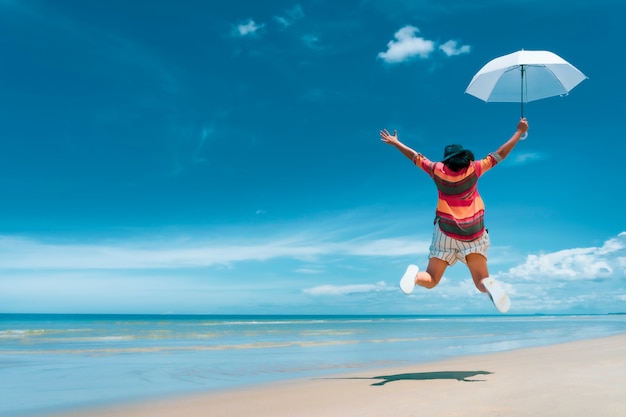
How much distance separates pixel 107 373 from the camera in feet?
29.1

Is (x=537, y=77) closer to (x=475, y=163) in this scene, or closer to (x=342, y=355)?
(x=475, y=163)

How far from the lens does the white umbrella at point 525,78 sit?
6805 mm

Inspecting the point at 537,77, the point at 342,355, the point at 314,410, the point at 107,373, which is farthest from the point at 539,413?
the point at 342,355

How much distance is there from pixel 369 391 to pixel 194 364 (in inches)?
194

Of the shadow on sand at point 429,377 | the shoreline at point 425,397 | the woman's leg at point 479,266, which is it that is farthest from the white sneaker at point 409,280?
the shadow on sand at point 429,377

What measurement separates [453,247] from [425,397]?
1932 mm

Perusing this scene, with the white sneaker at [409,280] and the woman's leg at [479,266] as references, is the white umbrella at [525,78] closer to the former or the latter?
the woman's leg at [479,266]

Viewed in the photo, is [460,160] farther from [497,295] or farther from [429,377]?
[429,377]

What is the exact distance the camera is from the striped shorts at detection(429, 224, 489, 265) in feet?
21.6

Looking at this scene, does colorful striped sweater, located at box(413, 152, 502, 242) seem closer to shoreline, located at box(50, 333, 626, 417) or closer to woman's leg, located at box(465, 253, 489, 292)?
woman's leg, located at box(465, 253, 489, 292)

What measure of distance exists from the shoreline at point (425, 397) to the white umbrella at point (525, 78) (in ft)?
11.1

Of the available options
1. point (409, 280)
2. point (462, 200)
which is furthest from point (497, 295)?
point (462, 200)

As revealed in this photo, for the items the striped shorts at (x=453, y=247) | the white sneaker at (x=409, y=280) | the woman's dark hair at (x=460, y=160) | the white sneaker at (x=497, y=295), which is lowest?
the white sneaker at (x=497, y=295)

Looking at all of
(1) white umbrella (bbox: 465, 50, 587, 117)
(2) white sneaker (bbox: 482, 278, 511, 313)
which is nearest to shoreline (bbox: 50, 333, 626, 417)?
(2) white sneaker (bbox: 482, 278, 511, 313)
